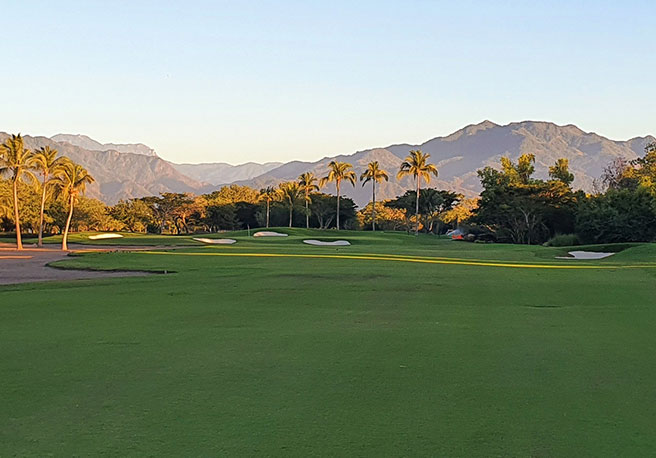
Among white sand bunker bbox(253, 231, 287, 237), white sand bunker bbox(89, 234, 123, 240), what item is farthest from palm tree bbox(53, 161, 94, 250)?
white sand bunker bbox(253, 231, 287, 237)

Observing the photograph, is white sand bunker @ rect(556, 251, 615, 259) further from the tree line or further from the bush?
the bush

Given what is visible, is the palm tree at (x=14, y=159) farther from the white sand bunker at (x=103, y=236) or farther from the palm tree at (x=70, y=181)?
the white sand bunker at (x=103, y=236)

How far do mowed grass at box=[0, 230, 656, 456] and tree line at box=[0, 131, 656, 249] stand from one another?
1547 inches

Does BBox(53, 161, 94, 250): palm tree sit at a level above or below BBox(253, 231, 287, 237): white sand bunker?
above

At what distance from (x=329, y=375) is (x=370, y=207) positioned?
402 feet

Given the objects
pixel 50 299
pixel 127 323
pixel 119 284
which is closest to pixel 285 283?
pixel 119 284

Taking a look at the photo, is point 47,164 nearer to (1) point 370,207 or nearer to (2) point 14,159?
(2) point 14,159

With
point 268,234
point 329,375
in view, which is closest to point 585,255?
point 329,375

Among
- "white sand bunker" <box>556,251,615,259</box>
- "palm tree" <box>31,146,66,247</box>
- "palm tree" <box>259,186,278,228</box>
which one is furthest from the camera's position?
"palm tree" <box>259,186,278,228</box>

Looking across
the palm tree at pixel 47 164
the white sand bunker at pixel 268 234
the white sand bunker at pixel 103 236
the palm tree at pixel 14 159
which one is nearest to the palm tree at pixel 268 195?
the white sand bunker at pixel 268 234

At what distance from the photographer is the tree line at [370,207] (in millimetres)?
51906

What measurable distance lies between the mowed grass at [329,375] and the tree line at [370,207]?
1547 inches

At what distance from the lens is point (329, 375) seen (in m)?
7.33

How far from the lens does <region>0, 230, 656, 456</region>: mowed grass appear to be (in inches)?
210
